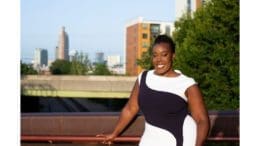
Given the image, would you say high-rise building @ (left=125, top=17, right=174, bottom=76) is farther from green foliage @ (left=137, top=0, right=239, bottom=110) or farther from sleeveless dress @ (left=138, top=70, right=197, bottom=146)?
sleeveless dress @ (left=138, top=70, right=197, bottom=146)

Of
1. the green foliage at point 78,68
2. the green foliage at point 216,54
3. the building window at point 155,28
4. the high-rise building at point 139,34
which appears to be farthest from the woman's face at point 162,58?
the building window at point 155,28

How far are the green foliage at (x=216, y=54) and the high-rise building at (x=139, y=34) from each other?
59203 mm

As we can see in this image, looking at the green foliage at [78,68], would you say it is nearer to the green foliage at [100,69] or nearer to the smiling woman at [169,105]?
the green foliage at [100,69]

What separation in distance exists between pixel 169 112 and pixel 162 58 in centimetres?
25

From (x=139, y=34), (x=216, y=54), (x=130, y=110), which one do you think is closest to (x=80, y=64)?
(x=139, y=34)

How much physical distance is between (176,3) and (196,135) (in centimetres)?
6161

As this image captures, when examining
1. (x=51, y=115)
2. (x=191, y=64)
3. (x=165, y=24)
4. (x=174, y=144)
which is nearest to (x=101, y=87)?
(x=191, y=64)

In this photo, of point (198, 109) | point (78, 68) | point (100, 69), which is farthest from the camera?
point (78, 68)

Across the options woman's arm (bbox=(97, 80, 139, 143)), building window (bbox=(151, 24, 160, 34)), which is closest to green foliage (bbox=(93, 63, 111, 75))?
building window (bbox=(151, 24, 160, 34))

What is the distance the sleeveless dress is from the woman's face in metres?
0.04

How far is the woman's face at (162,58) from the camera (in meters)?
2.20

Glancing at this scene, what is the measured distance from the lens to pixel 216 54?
19.0m

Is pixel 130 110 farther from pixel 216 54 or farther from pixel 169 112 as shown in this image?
pixel 216 54
